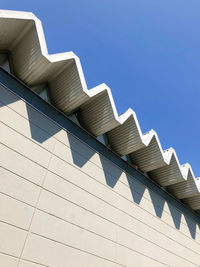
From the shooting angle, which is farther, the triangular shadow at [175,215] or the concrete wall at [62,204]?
the triangular shadow at [175,215]

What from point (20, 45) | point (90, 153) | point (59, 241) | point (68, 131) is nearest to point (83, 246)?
point (59, 241)

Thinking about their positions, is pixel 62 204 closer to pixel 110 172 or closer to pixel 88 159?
pixel 88 159

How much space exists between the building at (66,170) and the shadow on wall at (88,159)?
0.12 feet

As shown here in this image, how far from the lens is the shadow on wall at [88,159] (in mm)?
7148

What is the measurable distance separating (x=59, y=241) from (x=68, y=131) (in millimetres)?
3742

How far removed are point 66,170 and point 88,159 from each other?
125 centimetres

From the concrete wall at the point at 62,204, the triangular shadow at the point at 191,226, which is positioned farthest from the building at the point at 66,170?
the triangular shadow at the point at 191,226

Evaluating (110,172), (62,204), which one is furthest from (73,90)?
(62,204)

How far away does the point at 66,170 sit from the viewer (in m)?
7.54

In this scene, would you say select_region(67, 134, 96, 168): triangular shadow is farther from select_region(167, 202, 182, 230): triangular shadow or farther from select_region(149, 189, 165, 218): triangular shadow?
select_region(167, 202, 182, 230): triangular shadow

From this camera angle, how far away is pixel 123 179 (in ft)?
32.0

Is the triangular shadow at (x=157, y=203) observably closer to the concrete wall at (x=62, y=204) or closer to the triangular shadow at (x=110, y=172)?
the concrete wall at (x=62, y=204)

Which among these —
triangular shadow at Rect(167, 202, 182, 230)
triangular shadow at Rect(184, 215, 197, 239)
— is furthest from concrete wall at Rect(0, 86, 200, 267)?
triangular shadow at Rect(184, 215, 197, 239)

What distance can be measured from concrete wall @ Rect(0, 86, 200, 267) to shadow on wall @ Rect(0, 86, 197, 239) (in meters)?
0.03
